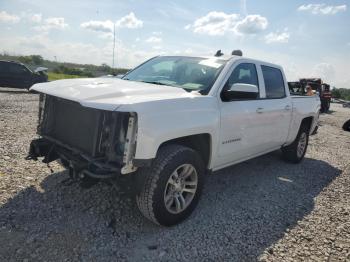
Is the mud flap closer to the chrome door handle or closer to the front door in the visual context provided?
the front door

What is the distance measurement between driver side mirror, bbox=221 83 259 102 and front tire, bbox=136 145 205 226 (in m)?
0.88

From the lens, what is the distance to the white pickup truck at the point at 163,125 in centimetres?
312

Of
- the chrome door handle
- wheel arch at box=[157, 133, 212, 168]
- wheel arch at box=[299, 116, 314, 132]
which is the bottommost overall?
wheel arch at box=[157, 133, 212, 168]

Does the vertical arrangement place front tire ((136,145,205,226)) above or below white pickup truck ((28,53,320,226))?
below

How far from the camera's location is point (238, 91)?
3.95 m

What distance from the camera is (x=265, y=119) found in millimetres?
4926

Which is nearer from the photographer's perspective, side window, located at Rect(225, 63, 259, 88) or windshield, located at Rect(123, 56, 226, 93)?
windshield, located at Rect(123, 56, 226, 93)

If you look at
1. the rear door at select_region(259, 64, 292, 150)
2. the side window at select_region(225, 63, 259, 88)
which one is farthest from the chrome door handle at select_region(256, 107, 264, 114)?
the side window at select_region(225, 63, 259, 88)

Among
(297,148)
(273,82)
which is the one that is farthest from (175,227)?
(297,148)

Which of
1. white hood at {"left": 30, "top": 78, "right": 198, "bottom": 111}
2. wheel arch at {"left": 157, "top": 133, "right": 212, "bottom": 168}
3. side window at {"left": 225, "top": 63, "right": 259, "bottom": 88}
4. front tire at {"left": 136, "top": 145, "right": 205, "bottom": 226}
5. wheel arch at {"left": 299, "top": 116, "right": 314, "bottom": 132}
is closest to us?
white hood at {"left": 30, "top": 78, "right": 198, "bottom": 111}

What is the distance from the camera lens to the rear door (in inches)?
198

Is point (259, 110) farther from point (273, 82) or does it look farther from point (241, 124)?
point (273, 82)

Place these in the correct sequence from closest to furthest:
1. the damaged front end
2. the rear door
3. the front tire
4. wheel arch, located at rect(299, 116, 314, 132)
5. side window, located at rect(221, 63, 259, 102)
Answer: the damaged front end
the front tire
side window, located at rect(221, 63, 259, 102)
the rear door
wheel arch, located at rect(299, 116, 314, 132)

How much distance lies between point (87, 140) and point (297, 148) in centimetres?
465
